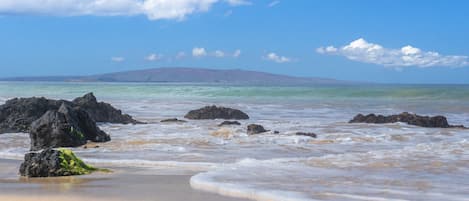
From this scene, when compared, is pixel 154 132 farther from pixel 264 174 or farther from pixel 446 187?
pixel 446 187

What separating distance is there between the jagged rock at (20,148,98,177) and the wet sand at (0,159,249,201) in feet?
0.53

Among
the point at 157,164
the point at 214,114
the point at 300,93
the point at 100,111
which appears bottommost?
the point at 157,164

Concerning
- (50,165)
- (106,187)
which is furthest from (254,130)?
(106,187)

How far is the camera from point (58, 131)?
1269cm

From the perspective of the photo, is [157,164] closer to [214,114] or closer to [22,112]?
[22,112]

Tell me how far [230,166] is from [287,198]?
294 centimetres

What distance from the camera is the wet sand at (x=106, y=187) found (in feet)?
23.4

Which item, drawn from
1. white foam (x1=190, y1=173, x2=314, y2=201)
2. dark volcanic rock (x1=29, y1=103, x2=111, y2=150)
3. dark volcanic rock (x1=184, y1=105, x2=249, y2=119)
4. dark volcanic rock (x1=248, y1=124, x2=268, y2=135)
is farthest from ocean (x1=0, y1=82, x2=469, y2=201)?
dark volcanic rock (x1=184, y1=105, x2=249, y2=119)

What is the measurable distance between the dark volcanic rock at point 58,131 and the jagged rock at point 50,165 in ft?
11.7

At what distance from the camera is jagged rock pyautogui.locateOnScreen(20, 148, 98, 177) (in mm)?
8664

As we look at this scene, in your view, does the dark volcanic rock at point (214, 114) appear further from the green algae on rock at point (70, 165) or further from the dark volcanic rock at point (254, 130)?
the green algae on rock at point (70, 165)

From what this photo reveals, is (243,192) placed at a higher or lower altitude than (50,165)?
lower

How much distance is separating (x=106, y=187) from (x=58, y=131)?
16.8ft

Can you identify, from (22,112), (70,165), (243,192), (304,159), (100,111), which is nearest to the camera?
(243,192)
